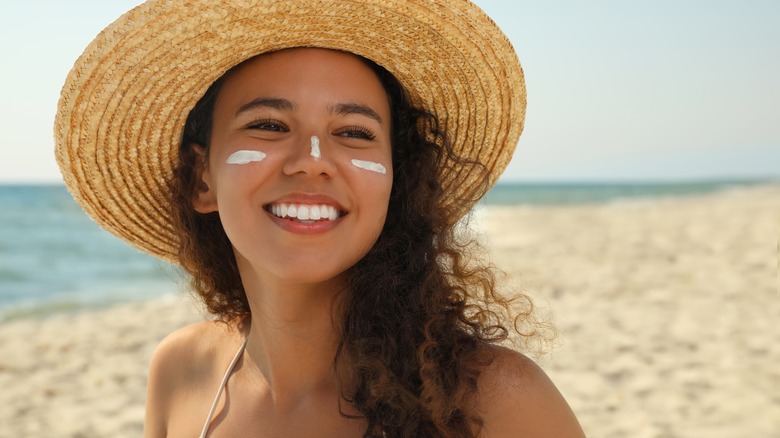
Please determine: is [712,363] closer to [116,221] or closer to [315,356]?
Result: [315,356]

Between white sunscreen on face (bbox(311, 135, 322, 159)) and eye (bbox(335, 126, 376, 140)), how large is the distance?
0.30 feet

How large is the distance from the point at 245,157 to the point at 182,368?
113cm

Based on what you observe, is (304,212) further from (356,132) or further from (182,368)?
(182,368)

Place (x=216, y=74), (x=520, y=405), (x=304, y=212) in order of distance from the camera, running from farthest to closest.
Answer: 1. (x=216, y=74)
2. (x=304, y=212)
3. (x=520, y=405)

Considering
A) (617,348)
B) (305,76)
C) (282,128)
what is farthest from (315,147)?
(617,348)

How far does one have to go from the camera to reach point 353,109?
6.89ft

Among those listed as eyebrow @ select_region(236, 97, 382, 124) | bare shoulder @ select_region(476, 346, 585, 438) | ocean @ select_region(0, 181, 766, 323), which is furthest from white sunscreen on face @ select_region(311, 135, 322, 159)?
ocean @ select_region(0, 181, 766, 323)

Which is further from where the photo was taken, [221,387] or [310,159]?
[221,387]

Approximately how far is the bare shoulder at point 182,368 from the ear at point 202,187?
22.9 inches

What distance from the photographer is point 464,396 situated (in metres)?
1.91

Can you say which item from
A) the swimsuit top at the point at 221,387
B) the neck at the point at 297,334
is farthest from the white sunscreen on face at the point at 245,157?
the swimsuit top at the point at 221,387

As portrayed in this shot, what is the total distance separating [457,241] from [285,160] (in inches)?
26.1

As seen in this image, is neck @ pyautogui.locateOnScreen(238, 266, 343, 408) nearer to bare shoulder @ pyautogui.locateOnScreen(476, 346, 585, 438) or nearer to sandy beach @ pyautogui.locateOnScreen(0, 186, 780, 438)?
bare shoulder @ pyautogui.locateOnScreen(476, 346, 585, 438)

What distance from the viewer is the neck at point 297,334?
2234 mm
